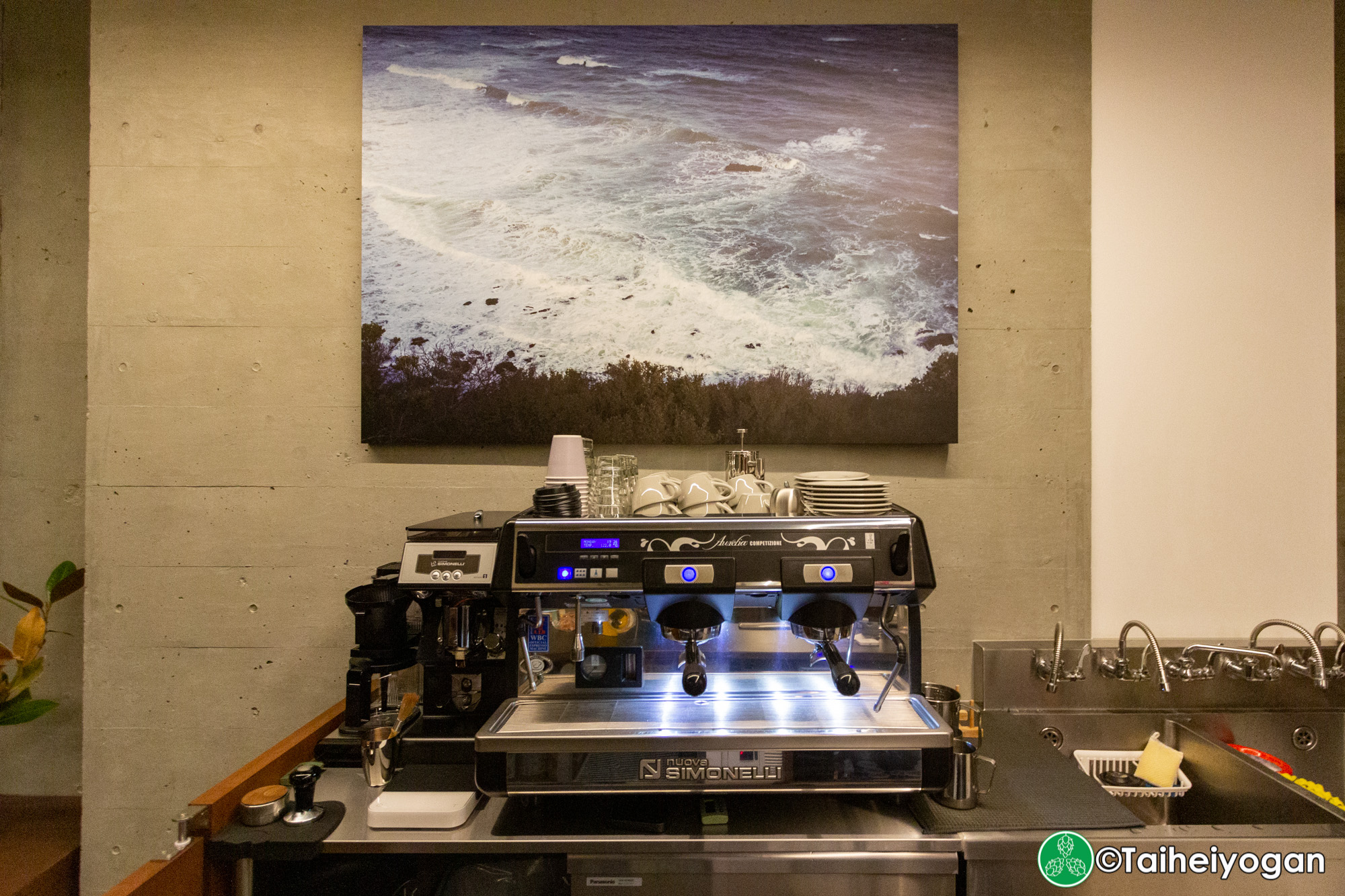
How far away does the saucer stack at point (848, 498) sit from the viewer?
1.26 meters

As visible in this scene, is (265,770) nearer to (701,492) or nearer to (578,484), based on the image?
(578,484)

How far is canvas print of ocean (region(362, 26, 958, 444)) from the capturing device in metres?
1.73

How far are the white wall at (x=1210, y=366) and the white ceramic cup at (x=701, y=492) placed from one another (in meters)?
1.09

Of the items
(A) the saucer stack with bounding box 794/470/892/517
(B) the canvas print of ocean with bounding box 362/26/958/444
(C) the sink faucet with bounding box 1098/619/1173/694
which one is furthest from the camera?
(B) the canvas print of ocean with bounding box 362/26/958/444

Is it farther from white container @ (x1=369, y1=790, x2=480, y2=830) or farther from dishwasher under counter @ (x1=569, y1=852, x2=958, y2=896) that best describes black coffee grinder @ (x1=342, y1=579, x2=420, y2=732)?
dishwasher under counter @ (x1=569, y1=852, x2=958, y2=896)

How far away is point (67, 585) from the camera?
1.83 metres

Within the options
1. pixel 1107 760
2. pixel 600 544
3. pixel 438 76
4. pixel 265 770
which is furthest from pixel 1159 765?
pixel 438 76

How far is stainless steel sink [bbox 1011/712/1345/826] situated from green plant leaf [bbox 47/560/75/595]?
256cm

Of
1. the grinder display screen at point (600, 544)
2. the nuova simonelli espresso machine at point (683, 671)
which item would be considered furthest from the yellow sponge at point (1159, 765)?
the grinder display screen at point (600, 544)

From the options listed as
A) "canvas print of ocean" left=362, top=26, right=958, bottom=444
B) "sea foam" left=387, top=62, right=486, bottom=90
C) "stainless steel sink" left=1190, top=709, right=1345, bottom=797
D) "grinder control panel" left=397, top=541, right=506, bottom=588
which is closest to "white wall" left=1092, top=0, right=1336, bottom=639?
"stainless steel sink" left=1190, top=709, right=1345, bottom=797

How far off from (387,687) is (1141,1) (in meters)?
2.59

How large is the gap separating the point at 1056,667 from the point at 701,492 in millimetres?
1046

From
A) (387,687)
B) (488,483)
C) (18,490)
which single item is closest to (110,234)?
(18,490)

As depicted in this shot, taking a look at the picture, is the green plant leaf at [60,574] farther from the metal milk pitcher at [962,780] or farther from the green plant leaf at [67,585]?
the metal milk pitcher at [962,780]
